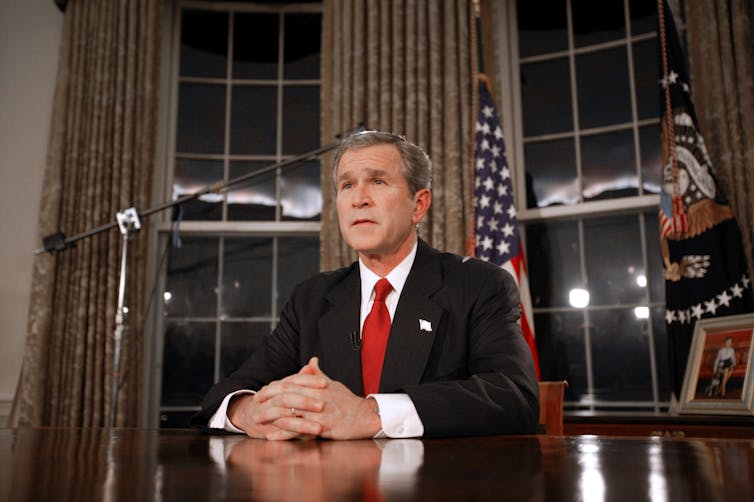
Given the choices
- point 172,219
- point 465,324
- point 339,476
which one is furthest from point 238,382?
point 172,219

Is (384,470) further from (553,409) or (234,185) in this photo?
(234,185)

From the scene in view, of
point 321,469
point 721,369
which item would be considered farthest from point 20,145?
point 321,469

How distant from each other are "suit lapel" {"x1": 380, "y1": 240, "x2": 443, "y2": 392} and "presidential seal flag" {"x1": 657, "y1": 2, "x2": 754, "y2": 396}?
188cm

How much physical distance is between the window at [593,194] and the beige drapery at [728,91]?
51cm

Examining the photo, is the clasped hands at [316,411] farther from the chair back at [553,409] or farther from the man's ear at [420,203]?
the chair back at [553,409]

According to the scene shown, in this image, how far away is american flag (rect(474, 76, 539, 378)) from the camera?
363 cm

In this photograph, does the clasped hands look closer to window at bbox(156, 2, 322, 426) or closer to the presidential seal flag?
the presidential seal flag

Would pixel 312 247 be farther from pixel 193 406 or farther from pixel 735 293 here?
pixel 735 293

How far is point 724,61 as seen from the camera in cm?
328

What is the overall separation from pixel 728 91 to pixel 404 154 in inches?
87.0

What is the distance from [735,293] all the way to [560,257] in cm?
115

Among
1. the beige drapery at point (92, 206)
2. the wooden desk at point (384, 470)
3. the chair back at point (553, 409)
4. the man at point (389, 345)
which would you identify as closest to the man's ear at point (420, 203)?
the man at point (389, 345)

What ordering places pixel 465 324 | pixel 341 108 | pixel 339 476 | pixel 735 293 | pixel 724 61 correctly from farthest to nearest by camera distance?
1. pixel 341 108
2. pixel 724 61
3. pixel 735 293
4. pixel 465 324
5. pixel 339 476

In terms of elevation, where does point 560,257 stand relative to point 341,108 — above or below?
below
